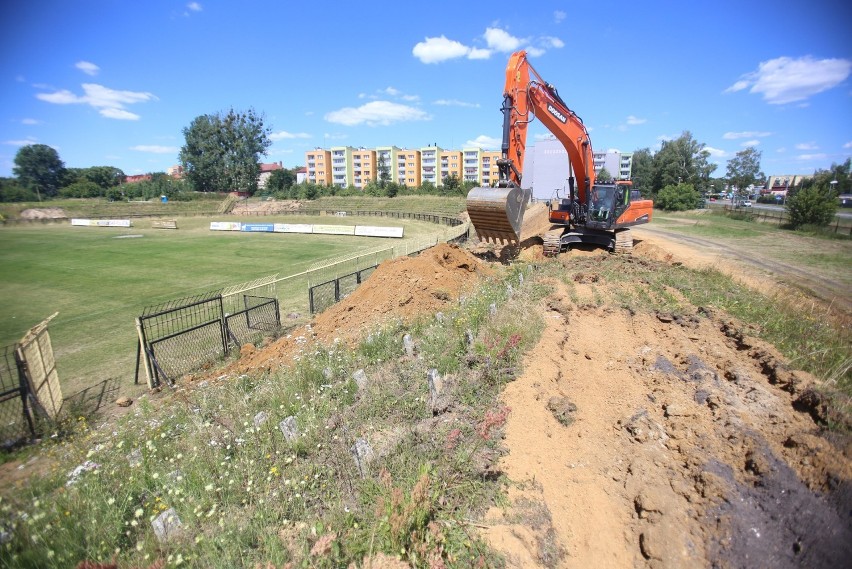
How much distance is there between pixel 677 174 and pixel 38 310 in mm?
70246

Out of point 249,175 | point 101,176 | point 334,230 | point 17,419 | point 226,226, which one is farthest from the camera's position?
point 101,176

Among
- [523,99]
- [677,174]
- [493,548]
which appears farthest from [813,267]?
[677,174]

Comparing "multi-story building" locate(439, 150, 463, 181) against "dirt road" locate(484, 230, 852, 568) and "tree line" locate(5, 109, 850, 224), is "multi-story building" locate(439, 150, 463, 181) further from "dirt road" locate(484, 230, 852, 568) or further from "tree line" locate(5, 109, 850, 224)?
"dirt road" locate(484, 230, 852, 568)

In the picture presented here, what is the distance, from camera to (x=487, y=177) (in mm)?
118375

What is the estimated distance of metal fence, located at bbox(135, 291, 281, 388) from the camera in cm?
999

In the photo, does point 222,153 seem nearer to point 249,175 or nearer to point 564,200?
point 249,175

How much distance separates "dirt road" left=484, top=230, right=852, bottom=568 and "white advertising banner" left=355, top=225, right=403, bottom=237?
33406 mm

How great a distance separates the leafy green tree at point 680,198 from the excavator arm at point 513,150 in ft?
129

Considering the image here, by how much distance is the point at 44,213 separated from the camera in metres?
61.8

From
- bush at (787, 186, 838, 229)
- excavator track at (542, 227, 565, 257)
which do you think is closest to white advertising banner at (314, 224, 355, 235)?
excavator track at (542, 227, 565, 257)

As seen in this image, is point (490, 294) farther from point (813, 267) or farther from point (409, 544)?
point (813, 267)

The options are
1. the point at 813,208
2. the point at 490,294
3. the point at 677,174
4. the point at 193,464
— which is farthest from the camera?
the point at 677,174

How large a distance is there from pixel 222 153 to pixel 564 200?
89994mm

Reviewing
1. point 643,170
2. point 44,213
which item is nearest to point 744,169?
point 643,170
